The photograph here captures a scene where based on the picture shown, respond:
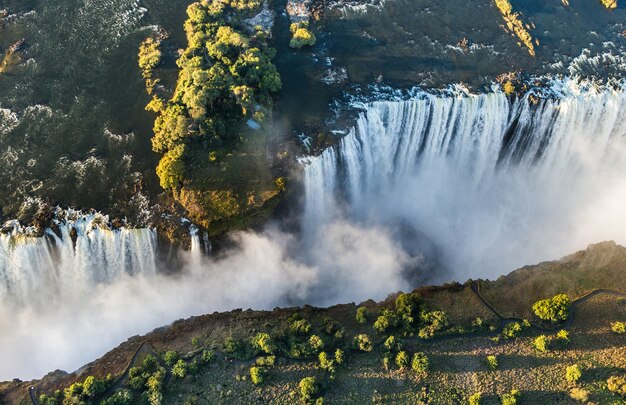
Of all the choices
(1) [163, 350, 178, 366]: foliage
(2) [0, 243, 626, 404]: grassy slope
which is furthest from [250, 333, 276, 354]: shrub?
(1) [163, 350, 178, 366]: foliage

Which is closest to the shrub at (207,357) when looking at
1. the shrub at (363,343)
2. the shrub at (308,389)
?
the shrub at (308,389)

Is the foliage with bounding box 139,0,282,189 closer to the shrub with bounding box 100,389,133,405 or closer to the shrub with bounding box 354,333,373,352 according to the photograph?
the shrub with bounding box 100,389,133,405

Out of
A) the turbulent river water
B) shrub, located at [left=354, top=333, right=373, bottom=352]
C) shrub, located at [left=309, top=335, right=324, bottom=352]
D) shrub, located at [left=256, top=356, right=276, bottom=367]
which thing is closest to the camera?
shrub, located at [left=256, top=356, right=276, bottom=367]

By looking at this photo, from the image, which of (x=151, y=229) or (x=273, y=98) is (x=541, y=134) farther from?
(x=151, y=229)

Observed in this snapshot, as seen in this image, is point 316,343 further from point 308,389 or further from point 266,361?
point 266,361

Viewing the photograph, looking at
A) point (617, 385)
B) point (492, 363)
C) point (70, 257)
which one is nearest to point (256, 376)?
point (492, 363)

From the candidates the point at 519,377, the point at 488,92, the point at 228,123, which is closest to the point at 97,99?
the point at 228,123

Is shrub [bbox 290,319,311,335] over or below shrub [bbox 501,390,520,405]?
over
